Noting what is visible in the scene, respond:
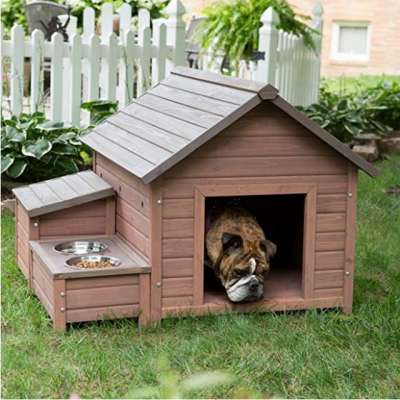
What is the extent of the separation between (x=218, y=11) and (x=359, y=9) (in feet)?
33.3

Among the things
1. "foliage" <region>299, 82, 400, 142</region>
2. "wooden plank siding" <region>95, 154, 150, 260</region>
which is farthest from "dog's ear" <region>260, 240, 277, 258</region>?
"foliage" <region>299, 82, 400, 142</region>

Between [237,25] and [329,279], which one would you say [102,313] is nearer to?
[329,279]

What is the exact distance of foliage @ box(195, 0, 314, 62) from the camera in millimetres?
8672

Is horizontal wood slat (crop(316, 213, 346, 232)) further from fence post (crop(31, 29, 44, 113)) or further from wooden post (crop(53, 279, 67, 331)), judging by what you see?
fence post (crop(31, 29, 44, 113))

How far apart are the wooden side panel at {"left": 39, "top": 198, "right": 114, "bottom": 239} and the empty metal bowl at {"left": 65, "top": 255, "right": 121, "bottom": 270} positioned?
0.37 m

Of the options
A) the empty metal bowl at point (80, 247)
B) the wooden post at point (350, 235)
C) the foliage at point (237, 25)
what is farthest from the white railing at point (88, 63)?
the wooden post at point (350, 235)

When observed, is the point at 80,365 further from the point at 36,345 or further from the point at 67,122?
the point at 67,122

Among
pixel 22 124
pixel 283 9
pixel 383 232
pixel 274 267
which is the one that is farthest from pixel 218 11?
pixel 274 267

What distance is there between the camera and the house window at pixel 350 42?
18.9 meters

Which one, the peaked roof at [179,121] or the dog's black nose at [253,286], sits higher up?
the peaked roof at [179,121]

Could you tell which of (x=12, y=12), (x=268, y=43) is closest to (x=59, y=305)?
(x=268, y=43)

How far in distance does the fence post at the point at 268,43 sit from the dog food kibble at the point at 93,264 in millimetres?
4136

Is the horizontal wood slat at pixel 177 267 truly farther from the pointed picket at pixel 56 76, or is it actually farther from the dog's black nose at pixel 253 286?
the pointed picket at pixel 56 76

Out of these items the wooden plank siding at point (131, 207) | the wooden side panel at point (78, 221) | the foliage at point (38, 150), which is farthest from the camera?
the foliage at point (38, 150)
